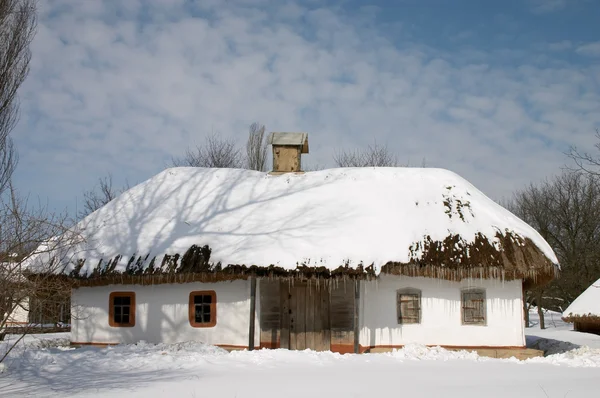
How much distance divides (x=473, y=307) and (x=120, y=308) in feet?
32.1

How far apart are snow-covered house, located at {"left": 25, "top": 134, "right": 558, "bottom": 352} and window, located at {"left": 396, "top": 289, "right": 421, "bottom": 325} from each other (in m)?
0.03

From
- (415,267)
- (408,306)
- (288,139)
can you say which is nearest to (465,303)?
(408,306)

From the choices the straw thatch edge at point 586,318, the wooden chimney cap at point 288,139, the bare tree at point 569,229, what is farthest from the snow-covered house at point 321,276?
the bare tree at point 569,229

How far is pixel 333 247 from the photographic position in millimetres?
15836

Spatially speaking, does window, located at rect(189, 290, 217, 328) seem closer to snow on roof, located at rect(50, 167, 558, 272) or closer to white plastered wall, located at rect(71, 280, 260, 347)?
white plastered wall, located at rect(71, 280, 260, 347)

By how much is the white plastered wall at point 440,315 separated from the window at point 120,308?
652 centimetres

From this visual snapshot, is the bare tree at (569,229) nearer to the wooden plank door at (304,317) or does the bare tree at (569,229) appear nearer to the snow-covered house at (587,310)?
the snow-covered house at (587,310)

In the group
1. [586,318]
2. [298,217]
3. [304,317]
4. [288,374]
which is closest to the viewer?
[288,374]

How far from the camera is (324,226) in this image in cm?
1694

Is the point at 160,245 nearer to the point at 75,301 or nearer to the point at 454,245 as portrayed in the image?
the point at 75,301

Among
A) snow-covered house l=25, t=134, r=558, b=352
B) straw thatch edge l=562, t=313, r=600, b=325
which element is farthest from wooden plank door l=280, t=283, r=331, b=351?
straw thatch edge l=562, t=313, r=600, b=325

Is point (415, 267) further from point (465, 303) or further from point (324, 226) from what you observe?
point (324, 226)

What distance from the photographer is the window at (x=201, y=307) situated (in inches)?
658

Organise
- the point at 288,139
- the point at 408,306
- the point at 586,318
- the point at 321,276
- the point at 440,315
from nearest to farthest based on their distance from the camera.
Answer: the point at 321,276 → the point at 440,315 → the point at 408,306 → the point at 586,318 → the point at 288,139
